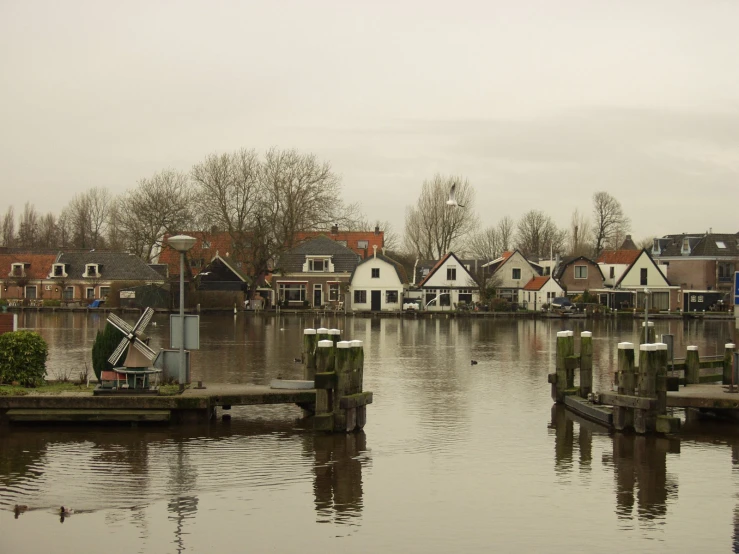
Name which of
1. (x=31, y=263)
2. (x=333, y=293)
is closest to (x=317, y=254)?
(x=333, y=293)

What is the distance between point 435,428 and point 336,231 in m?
80.4

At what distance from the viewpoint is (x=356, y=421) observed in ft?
73.5

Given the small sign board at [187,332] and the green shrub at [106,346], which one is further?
the green shrub at [106,346]

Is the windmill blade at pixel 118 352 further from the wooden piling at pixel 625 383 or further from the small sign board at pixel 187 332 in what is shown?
the wooden piling at pixel 625 383

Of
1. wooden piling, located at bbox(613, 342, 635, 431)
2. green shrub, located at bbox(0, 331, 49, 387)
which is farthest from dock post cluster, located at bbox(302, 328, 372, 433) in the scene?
green shrub, located at bbox(0, 331, 49, 387)

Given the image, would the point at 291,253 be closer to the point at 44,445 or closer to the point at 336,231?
the point at 336,231

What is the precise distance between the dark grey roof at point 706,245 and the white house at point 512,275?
732 inches

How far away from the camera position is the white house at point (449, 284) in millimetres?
88000

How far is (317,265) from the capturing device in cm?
9212

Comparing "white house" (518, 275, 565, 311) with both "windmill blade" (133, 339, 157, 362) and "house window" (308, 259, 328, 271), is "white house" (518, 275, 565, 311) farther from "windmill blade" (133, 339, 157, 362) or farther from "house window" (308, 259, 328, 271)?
"windmill blade" (133, 339, 157, 362)

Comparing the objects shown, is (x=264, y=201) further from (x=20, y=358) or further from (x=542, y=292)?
(x=20, y=358)

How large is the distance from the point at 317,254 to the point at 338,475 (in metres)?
73.6

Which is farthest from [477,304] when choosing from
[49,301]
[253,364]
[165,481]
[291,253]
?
[165,481]

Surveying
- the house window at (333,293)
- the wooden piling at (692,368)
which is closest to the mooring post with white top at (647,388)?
the wooden piling at (692,368)
